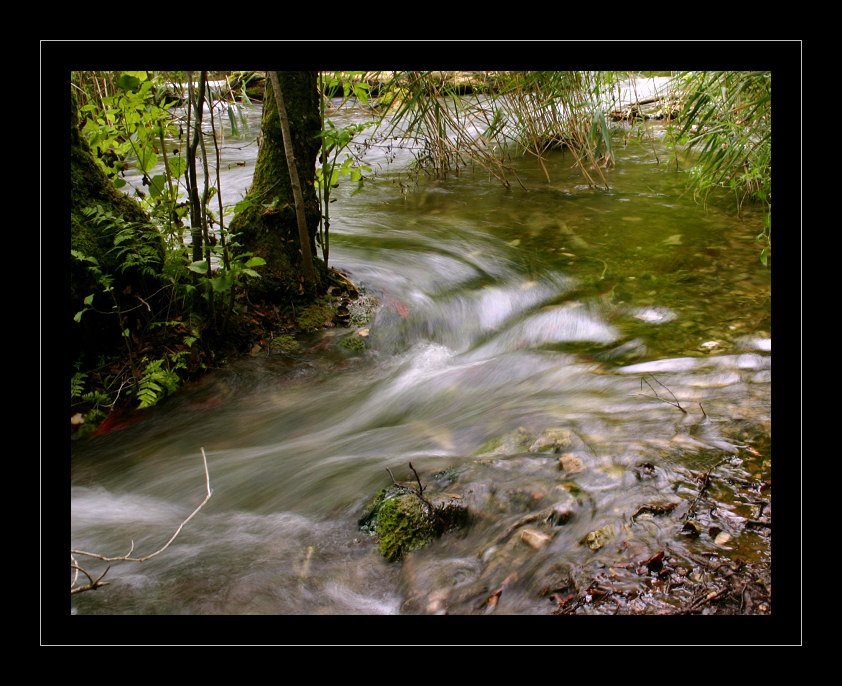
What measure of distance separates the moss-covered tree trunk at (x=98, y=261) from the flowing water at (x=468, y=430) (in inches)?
20.7

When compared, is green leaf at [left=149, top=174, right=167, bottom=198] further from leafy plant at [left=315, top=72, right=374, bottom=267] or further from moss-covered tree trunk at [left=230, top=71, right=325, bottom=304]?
leafy plant at [left=315, top=72, right=374, bottom=267]

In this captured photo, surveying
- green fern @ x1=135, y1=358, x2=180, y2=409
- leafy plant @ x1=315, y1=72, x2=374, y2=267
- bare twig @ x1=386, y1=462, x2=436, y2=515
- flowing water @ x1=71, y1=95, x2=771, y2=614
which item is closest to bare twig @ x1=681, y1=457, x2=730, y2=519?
flowing water @ x1=71, y1=95, x2=771, y2=614

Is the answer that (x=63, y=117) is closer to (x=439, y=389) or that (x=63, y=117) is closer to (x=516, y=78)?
→ (x=439, y=389)

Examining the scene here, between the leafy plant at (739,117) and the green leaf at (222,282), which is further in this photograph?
the leafy plant at (739,117)

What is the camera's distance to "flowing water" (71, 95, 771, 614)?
78.9 inches

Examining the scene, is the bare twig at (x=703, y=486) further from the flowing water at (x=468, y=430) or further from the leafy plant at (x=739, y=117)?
the leafy plant at (x=739, y=117)

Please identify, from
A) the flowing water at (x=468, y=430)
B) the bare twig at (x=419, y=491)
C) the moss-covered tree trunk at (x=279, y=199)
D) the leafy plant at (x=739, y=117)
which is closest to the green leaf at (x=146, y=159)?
the moss-covered tree trunk at (x=279, y=199)

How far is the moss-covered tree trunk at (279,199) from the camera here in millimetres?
3908

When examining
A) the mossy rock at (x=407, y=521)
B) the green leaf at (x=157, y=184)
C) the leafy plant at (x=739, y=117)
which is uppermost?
the leafy plant at (x=739, y=117)

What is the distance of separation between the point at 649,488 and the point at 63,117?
8.12 feet

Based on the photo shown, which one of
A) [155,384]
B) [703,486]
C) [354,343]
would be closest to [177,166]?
[155,384]

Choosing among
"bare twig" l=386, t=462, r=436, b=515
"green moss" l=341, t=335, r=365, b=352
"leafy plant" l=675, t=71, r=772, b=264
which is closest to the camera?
"bare twig" l=386, t=462, r=436, b=515

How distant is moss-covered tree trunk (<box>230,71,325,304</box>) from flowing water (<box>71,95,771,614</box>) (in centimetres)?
49

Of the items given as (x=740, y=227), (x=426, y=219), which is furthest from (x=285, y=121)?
(x=740, y=227)
